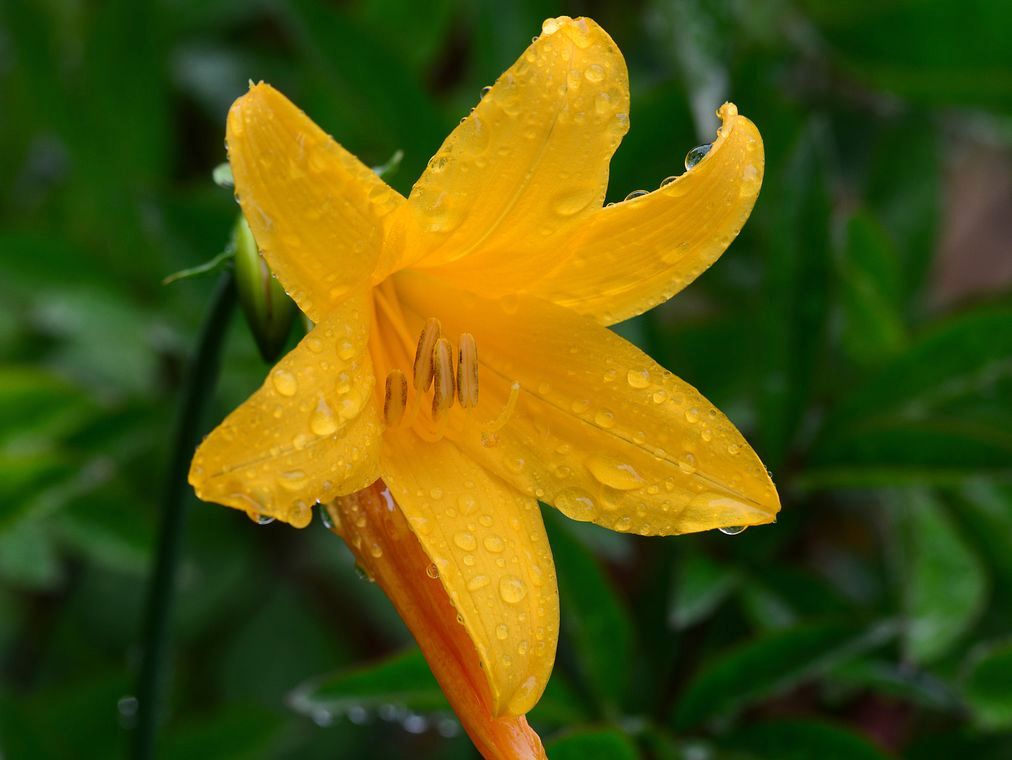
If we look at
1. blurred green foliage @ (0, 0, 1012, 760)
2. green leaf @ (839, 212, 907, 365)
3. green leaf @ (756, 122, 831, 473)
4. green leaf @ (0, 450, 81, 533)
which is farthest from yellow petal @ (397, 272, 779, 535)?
green leaf @ (839, 212, 907, 365)

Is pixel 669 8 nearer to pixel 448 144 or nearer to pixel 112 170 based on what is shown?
pixel 448 144

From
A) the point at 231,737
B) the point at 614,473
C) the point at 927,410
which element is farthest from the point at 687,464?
the point at 231,737

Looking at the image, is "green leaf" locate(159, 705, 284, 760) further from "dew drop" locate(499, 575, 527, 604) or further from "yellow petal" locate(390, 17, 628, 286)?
"yellow petal" locate(390, 17, 628, 286)

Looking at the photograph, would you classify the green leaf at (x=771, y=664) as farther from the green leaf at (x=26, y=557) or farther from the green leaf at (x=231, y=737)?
the green leaf at (x=26, y=557)

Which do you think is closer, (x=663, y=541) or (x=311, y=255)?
(x=311, y=255)

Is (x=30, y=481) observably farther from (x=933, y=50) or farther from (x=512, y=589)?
(x=933, y=50)

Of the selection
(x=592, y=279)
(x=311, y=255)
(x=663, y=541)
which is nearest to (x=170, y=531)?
(x=311, y=255)
